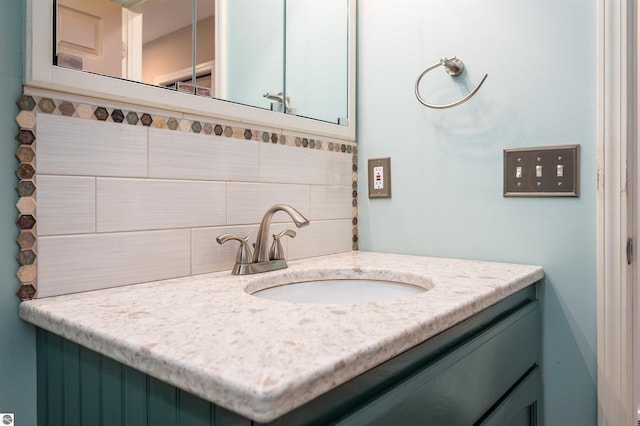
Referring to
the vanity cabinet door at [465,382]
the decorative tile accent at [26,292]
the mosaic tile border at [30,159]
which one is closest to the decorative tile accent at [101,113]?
the mosaic tile border at [30,159]

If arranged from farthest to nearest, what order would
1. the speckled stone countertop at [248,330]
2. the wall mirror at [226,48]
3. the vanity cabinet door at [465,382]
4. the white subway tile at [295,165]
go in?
the white subway tile at [295,165], the wall mirror at [226,48], the vanity cabinet door at [465,382], the speckled stone countertop at [248,330]

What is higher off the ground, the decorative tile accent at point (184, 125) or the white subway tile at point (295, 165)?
the decorative tile accent at point (184, 125)

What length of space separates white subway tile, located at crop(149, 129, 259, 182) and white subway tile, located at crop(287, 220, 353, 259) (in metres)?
0.25

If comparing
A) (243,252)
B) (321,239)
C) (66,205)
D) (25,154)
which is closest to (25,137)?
(25,154)

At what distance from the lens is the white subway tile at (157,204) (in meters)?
0.85

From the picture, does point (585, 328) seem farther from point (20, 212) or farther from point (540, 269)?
point (20, 212)

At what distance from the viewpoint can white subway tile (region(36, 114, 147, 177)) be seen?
2.51 feet

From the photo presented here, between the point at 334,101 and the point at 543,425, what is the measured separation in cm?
110

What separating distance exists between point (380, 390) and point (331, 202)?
84 centimetres

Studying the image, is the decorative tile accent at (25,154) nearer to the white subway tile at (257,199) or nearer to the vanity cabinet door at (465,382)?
the white subway tile at (257,199)

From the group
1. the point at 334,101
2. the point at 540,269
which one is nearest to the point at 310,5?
the point at 334,101

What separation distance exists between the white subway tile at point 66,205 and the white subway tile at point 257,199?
0.33 metres

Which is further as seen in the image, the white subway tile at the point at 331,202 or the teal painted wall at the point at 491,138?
the white subway tile at the point at 331,202

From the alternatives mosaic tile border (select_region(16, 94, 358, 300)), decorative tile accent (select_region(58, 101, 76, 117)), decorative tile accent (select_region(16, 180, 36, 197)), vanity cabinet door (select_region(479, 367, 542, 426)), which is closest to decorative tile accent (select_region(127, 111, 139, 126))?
mosaic tile border (select_region(16, 94, 358, 300))
